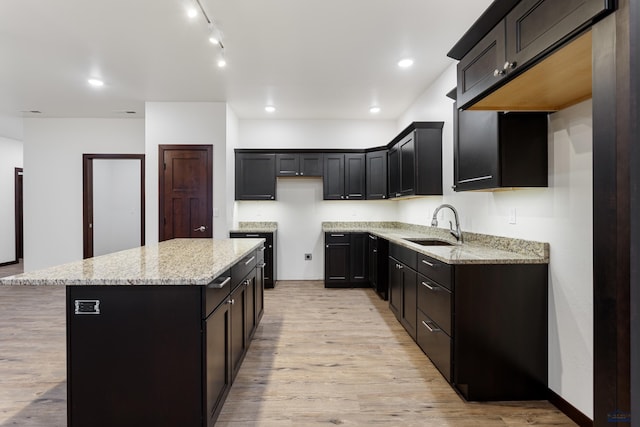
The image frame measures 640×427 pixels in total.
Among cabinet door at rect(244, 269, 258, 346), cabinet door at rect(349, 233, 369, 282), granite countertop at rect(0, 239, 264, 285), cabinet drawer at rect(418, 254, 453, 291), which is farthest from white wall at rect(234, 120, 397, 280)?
granite countertop at rect(0, 239, 264, 285)

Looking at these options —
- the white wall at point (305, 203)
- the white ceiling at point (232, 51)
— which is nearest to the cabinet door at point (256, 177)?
the white wall at point (305, 203)

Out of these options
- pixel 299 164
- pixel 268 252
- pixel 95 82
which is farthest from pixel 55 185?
pixel 299 164

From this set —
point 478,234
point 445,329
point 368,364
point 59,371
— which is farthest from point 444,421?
point 59,371

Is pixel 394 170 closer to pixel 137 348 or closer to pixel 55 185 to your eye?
pixel 137 348

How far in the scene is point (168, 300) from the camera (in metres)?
1.52

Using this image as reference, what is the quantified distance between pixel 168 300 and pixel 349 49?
2.72 metres

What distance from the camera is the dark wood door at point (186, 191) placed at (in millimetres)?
4586

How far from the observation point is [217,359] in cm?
177

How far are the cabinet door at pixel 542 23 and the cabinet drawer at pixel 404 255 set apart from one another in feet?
5.59

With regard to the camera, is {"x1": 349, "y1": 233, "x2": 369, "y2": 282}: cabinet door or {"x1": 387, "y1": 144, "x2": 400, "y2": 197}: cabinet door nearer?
{"x1": 387, "y1": 144, "x2": 400, "y2": 197}: cabinet door

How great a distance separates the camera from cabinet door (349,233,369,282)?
192 inches

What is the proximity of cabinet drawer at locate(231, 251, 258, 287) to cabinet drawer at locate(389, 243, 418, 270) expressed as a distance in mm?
1428

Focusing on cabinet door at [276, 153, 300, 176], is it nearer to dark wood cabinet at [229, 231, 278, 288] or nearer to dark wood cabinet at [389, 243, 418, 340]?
dark wood cabinet at [229, 231, 278, 288]

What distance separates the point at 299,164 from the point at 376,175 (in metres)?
1.26
